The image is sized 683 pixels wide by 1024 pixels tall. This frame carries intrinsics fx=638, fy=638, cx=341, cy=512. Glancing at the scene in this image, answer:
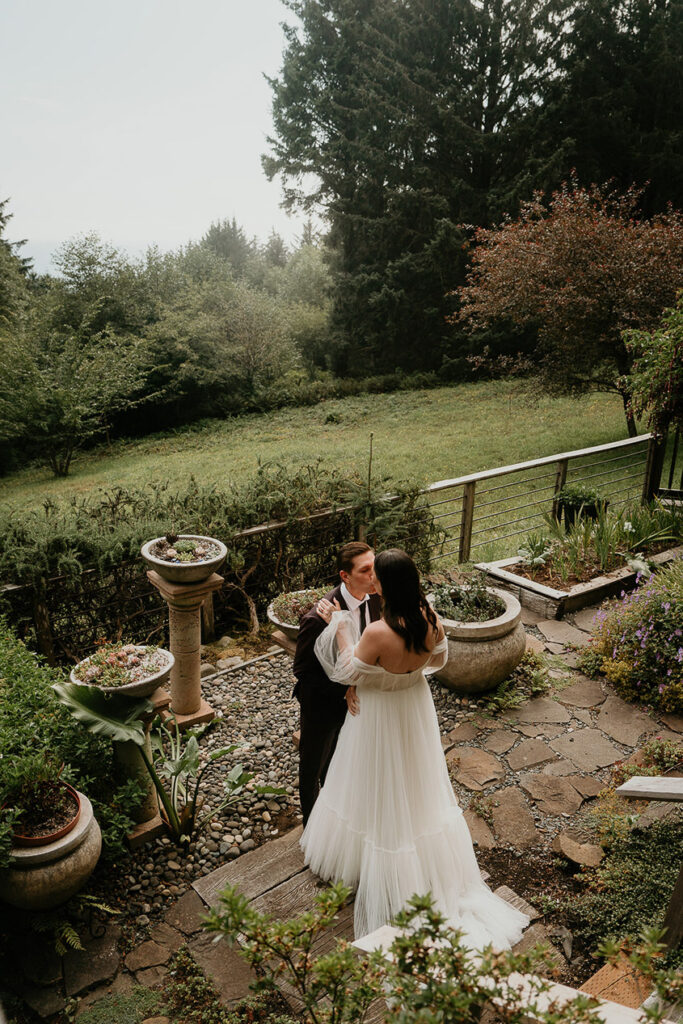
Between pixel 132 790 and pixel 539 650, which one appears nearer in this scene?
pixel 132 790

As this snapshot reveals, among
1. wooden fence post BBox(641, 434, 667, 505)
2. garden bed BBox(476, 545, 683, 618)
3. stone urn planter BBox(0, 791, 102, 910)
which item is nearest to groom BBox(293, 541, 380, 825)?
stone urn planter BBox(0, 791, 102, 910)

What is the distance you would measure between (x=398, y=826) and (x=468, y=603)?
2.23 meters

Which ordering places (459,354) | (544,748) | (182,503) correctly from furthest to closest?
(459,354), (182,503), (544,748)

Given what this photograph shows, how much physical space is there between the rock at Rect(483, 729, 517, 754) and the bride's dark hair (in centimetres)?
186

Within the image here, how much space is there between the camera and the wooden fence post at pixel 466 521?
6.93 m

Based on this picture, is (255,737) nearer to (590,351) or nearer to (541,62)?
(590,351)

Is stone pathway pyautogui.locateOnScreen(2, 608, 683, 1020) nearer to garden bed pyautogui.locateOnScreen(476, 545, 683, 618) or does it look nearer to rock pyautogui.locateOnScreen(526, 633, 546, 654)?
rock pyautogui.locateOnScreen(526, 633, 546, 654)

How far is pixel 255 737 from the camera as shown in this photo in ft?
15.1

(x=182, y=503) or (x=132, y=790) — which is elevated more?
(x=182, y=503)

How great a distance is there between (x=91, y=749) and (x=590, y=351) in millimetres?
12593

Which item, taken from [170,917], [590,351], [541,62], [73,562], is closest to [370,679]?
[170,917]

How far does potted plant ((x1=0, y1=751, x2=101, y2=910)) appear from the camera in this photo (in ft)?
9.10

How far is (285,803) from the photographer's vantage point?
3.97 metres

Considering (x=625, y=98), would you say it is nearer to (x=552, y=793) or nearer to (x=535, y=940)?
(x=552, y=793)
